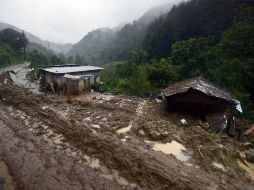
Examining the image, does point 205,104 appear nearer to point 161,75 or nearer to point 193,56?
point 161,75

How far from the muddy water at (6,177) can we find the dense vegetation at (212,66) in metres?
18.2

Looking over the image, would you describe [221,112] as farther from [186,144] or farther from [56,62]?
[56,62]

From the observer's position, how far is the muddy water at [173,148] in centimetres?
1238

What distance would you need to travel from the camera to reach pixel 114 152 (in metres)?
12.4

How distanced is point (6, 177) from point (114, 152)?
4980 mm

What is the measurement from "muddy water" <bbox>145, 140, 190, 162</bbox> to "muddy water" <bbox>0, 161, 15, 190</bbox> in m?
7.12

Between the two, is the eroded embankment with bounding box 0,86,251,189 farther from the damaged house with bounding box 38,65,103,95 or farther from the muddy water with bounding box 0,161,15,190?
the damaged house with bounding box 38,65,103,95

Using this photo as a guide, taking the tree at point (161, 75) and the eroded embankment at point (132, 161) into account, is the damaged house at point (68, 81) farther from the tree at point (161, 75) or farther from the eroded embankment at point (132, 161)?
the eroded embankment at point (132, 161)

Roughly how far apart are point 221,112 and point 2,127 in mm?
15595

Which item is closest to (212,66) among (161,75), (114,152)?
(161,75)

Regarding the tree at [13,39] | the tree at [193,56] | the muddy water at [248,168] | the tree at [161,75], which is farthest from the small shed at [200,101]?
the tree at [13,39]

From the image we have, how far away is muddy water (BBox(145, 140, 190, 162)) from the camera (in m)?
12.4

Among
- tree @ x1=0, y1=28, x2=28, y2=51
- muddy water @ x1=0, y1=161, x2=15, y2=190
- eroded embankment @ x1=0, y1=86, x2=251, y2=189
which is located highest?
tree @ x1=0, y1=28, x2=28, y2=51

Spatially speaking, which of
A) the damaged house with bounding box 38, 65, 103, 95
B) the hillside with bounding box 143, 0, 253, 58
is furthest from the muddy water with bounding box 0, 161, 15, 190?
the hillside with bounding box 143, 0, 253, 58
